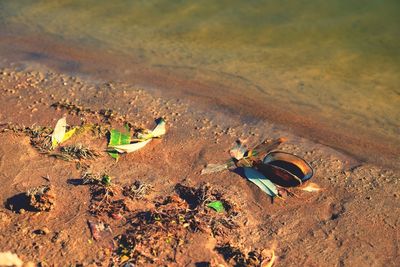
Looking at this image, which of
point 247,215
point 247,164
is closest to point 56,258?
point 247,215

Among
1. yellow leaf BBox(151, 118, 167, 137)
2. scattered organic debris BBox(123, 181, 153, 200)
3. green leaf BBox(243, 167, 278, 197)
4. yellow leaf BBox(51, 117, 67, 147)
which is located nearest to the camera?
scattered organic debris BBox(123, 181, 153, 200)

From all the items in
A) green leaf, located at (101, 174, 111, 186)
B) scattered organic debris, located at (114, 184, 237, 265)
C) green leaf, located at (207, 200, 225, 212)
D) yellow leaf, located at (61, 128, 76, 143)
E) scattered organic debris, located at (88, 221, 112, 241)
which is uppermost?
yellow leaf, located at (61, 128, 76, 143)

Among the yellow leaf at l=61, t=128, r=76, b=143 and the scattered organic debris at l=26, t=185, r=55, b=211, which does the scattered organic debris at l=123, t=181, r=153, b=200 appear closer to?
the scattered organic debris at l=26, t=185, r=55, b=211

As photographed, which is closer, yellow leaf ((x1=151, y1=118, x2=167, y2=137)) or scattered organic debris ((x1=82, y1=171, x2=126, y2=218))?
scattered organic debris ((x1=82, y1=171, x2=126, y2=218))

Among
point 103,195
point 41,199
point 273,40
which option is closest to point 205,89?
point 273,40

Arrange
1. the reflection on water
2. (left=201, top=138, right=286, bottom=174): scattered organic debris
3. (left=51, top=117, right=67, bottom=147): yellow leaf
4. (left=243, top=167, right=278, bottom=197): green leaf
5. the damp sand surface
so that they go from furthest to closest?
1. the reflection on water
2. (left=51, top=117, right=67, bottom=147): yellow leaf
3. (left=201, top=138, right=286, bottom=174): scattered organic debris
4. (left=243, top=167, right=278, bottom=197): green leaf
5. the damp sand surface

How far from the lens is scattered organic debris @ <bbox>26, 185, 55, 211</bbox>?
11.4 feet

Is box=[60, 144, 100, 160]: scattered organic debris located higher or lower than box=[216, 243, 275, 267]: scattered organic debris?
higher

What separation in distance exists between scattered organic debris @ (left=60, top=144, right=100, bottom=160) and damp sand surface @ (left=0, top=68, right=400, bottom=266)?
2.1 inches

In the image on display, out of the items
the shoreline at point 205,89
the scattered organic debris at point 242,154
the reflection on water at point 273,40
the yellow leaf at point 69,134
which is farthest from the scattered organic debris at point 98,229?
the reflection on water at point 273,40

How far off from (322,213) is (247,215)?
0.54m

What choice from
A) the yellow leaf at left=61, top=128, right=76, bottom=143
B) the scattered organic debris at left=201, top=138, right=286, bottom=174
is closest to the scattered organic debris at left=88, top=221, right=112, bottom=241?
the scattered organic debris at left=201, top=138, right=286, bottom=174

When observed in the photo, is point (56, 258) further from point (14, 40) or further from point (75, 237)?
point (14, 40)

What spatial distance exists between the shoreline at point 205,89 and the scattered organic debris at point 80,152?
122 centimetres
